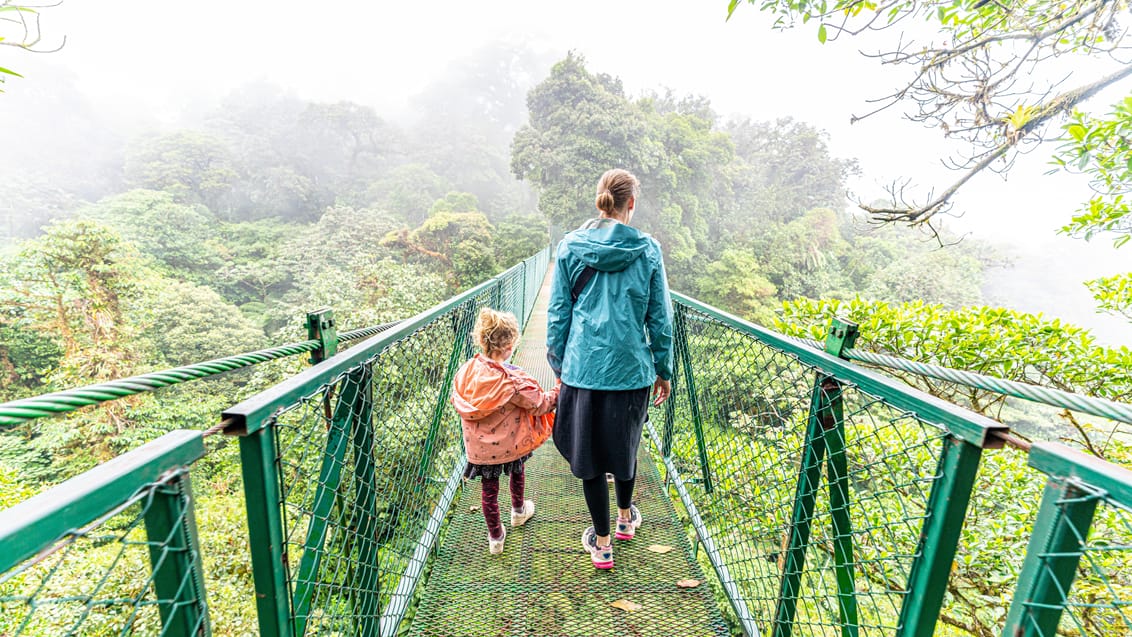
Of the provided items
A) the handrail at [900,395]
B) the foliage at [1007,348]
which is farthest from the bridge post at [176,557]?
the foliage at [1007,348]

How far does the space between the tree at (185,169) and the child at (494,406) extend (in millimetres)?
26264

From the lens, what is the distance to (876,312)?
2.77m

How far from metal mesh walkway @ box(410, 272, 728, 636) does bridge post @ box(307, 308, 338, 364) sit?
0.86 m

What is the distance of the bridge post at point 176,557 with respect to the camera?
56cm

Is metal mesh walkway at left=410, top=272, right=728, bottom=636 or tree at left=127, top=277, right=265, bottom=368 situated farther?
tree at left=127, top=277, right=265, bottom=368

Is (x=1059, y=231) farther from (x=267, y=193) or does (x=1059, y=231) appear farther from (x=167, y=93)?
(x=167, y=93)

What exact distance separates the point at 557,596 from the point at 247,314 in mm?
16732

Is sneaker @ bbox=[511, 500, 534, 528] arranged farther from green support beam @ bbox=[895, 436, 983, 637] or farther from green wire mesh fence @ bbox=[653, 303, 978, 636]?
green support beam @ bbox=[895, 436, 983, 637]

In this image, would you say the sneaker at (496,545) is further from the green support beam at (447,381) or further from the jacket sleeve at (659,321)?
the jacket sleeve at (659,321)

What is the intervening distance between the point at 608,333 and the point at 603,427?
0.28 metres

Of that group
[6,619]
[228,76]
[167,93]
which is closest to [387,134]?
[228,76]

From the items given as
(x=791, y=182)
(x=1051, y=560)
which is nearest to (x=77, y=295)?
(x=1051, y=560)

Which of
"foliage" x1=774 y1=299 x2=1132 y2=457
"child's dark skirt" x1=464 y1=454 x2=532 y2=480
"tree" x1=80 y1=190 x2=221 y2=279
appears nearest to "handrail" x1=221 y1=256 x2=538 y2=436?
"child's dark skirt" x1=464 y1=454 x2=532 y2=480

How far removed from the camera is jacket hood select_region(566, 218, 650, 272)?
4.10 ft
